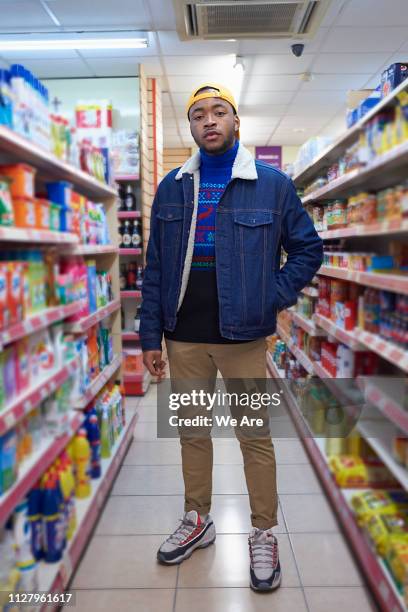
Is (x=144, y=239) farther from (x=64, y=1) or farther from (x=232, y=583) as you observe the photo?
(x=232, y=583)

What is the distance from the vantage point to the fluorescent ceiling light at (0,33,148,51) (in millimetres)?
4340

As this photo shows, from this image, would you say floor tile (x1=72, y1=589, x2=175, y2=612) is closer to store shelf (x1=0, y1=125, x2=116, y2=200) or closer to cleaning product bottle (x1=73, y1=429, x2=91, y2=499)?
cleaning product bottle (x1=73, y1=429, x2=91, y2=499)

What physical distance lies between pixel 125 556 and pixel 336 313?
5.22 feet

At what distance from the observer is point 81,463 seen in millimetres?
2416

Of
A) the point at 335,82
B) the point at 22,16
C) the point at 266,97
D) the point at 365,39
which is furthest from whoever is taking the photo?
the point at 266,97

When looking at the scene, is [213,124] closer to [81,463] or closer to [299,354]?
[81,463]

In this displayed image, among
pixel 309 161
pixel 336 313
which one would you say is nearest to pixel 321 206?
pixel 309 161

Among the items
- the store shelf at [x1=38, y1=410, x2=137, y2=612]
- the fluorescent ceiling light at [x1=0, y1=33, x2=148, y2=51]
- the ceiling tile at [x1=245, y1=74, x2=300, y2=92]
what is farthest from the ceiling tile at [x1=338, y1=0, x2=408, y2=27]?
the store shelf at [x1=38, y1=410, x2=137, y2=612]

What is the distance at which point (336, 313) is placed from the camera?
9.12 feet

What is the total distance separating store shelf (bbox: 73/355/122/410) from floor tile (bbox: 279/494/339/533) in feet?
3.87

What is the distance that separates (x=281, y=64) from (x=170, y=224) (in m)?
3.83

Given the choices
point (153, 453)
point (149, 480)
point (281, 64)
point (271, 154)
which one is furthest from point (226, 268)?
point (271, 154)

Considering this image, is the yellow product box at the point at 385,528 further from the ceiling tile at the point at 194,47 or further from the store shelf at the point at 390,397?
the ceiling tile at the point at 194,47

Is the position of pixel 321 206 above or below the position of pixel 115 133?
below
